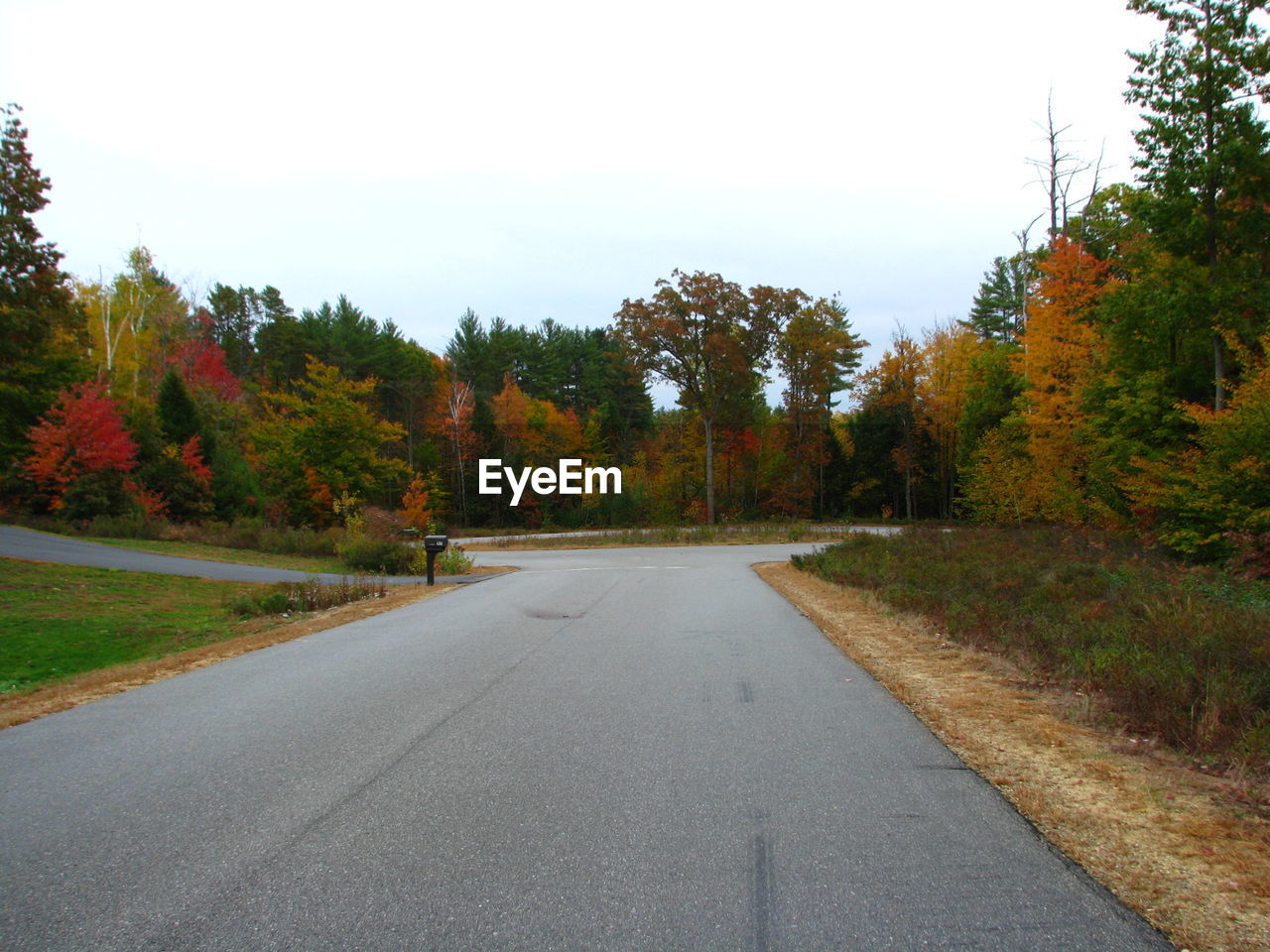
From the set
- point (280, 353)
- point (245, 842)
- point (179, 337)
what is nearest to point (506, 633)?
point (245, 842)

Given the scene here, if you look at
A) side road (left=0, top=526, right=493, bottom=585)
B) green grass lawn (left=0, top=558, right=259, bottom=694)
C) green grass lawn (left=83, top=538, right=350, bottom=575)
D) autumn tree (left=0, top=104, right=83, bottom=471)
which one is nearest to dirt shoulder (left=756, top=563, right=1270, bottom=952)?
green grass lawn (left=0, top=558, right=259, bottom=694)

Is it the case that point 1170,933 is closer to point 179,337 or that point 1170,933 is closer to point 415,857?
point 415,857

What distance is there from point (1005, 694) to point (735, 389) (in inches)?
1998

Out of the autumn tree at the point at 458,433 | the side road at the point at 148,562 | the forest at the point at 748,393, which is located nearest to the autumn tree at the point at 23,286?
the forest at the point at 748,393

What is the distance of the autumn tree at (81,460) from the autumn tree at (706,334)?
31111mm

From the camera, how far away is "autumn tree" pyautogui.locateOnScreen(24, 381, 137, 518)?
3219 cm

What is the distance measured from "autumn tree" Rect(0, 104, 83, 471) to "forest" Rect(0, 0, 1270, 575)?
0.10 metres

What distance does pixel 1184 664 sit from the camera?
252 inches

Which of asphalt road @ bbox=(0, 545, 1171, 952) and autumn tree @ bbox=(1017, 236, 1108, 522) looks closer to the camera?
asphalt road @ bbox=(0, 545, 1171, 952)

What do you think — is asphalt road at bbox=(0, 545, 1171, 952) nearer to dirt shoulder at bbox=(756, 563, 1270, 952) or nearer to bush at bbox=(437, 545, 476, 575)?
dirt shoulder at bbox=(756, 563, 1270, 952)

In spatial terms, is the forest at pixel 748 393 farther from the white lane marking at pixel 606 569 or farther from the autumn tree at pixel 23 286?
the white lane marking at pixel 606 569

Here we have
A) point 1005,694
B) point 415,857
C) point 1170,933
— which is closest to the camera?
point 1170,933

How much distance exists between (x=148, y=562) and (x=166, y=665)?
15103 mm

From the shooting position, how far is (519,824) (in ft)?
13.4
